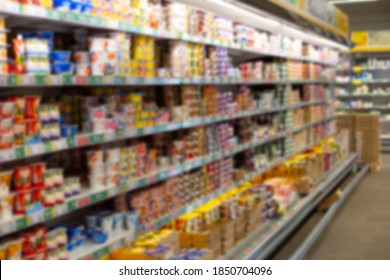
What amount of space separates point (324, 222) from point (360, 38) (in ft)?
34.3

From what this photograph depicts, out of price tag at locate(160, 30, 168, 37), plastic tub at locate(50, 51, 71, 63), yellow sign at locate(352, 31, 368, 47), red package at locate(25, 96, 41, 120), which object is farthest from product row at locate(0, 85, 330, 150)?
yellow sign at locate(352, 31, 368, 47)

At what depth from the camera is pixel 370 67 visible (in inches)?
628

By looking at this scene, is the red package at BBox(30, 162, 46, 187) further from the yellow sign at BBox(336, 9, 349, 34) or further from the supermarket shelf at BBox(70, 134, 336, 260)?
the yellow sign at BBox(336, 9, 349, 34)

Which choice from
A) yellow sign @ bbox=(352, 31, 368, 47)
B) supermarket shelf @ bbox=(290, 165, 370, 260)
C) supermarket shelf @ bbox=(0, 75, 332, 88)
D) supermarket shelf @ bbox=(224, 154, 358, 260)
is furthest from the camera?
yellow sign @ bbox=(352, 31, 368, 47)

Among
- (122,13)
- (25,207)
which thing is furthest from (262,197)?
(25,207)

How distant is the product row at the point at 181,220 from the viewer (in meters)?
3.09

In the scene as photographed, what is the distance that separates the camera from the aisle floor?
583 centimetres

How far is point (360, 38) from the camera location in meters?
15.8

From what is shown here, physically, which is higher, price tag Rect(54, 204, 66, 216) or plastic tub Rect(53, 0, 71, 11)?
plastic tub Rect(53, 0, 71, 11)

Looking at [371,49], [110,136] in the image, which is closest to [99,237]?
[110,136]

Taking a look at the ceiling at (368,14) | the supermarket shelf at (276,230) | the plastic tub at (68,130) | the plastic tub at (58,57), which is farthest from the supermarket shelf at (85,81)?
the ceiling at (368,14)

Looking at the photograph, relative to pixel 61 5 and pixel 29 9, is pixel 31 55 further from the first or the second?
pixel 61 5
